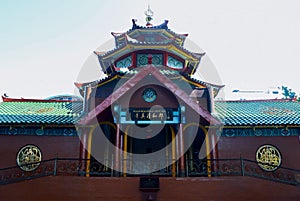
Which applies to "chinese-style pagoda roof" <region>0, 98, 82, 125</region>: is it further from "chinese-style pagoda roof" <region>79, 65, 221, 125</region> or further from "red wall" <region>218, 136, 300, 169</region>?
"red wall" <region>218, 136, 300, 169</region>

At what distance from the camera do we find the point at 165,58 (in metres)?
18.4

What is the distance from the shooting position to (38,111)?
1617cm

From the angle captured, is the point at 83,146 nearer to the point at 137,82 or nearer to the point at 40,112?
the point at 137,82

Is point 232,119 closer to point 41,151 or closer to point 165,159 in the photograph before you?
point 165,159

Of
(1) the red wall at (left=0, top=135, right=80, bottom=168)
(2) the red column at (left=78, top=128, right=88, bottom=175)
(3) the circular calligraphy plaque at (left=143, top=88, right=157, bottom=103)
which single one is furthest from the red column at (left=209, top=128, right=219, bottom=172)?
(1) the red wall at (left=0, top=135, right=80, bottom=168)

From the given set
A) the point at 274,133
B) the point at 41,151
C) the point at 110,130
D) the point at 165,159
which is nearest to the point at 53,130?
the point at 41,151

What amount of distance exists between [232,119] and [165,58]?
621 cm

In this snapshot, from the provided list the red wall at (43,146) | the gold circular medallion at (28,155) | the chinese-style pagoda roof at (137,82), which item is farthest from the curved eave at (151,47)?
the gold circular medallion at (28,155)

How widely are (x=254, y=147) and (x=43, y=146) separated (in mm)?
11278

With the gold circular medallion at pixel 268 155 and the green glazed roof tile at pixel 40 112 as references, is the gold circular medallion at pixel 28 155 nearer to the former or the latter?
the green glazed roof tile at pixel 40 112

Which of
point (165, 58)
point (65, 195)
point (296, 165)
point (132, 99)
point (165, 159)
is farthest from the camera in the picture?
point (165, 58)

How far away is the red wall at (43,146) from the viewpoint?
14242mm

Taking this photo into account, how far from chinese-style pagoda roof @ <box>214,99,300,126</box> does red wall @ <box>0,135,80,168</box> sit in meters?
8.04

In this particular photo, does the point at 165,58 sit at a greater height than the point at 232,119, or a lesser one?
greater
